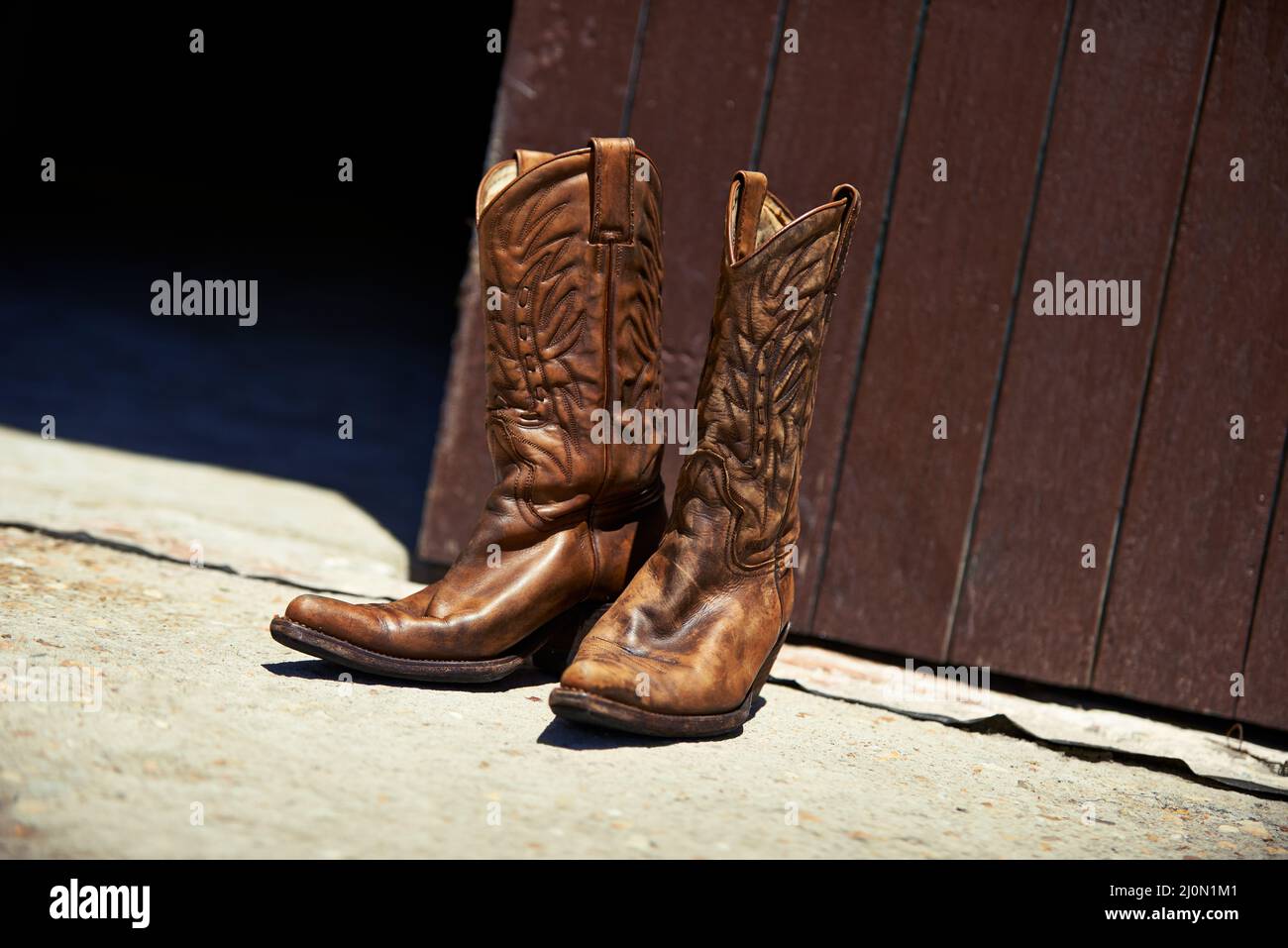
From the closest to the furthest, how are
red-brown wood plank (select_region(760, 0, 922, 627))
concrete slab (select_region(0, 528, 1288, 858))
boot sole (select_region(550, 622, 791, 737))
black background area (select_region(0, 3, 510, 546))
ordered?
concrete slab (select_region(0, 528, 1288, 858)) → boot sole (select_region(550, 622, 791, 737)) → red-brown wood plank (select_region(760, 0, 922, 627)) → black background area (select_region(0, 3, 510, 546))

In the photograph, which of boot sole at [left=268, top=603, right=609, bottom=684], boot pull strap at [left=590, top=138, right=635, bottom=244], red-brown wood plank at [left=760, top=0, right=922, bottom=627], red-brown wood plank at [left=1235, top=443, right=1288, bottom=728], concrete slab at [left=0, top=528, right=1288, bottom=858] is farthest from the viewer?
red-brown wood plank at [left=760, top=0, right=922, bottom=627]

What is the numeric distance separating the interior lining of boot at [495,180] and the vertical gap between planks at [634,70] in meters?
0.50

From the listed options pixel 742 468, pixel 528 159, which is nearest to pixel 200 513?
pixel 528 159

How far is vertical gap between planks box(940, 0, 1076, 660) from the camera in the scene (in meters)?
1.89

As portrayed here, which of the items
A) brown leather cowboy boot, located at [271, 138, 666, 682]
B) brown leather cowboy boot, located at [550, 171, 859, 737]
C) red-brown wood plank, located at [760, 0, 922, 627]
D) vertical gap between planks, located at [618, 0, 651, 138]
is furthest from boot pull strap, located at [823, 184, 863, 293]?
vertical gap between planks, located at [618, 0, 651, 138]

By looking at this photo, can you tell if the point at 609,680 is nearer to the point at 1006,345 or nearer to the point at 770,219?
the point at 770,219

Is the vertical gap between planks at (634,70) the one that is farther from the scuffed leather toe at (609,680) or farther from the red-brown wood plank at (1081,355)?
the scuffed leather toe at (609,680)

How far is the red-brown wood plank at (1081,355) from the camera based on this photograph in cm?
187

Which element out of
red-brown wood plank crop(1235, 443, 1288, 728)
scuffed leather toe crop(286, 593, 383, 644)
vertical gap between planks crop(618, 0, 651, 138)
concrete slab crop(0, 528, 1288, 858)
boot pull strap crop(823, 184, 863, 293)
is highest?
vertical gap between planks crop(618, 0, 651, 138)

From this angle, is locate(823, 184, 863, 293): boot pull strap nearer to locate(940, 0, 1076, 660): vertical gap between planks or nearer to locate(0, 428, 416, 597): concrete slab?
locate(940, 0, 1076, 660): vertical gap between planks

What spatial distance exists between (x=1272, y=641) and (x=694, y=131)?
1.30m

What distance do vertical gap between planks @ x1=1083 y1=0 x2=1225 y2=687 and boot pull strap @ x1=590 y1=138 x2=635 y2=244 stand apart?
3.14ft
